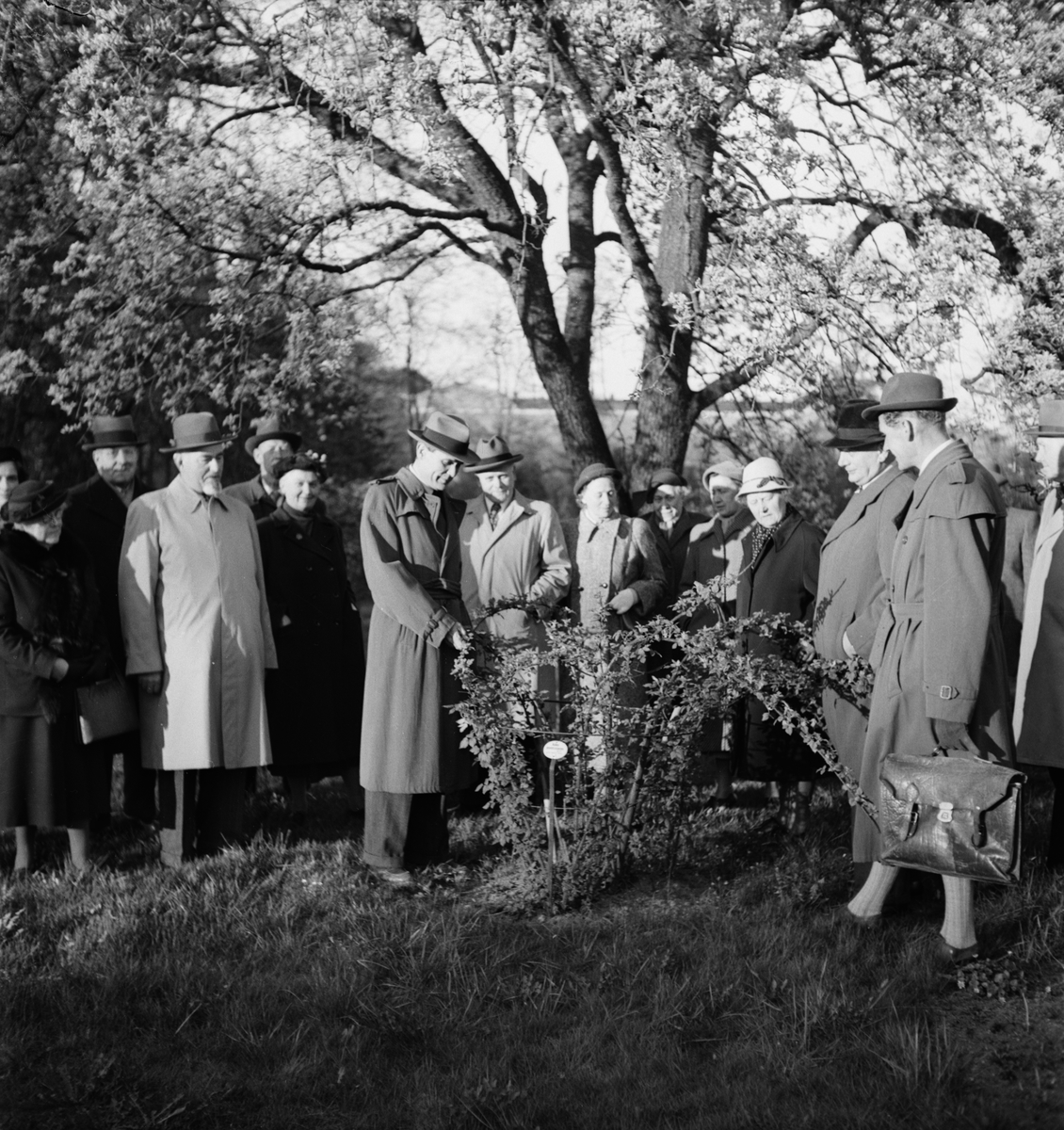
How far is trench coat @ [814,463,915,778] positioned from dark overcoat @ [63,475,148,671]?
350 cm

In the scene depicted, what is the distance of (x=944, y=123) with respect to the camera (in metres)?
9.46

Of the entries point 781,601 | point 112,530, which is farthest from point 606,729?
point 112,530

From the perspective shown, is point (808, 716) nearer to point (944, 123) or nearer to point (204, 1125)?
point (204, 1125)

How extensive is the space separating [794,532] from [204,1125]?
4.45 m

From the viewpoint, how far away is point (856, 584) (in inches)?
225

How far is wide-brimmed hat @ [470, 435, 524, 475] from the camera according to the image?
734 centimetres

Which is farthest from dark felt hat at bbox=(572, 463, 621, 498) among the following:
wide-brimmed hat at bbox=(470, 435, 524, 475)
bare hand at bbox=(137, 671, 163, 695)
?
bare hand at bbox=(137, 671, 163, 695)

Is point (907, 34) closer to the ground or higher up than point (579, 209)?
higher up

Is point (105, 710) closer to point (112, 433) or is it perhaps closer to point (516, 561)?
point (112, 433)

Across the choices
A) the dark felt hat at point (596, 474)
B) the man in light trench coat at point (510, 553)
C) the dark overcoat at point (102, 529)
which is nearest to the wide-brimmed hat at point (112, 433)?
the dark overcoat at point (102, 529)

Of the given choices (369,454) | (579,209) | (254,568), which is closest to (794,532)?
(254,568)

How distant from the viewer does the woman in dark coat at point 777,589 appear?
6.93 m

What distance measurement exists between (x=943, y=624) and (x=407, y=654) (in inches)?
92.4

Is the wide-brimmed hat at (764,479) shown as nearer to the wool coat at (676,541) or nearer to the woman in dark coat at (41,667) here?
the wool coat at (676,541)
